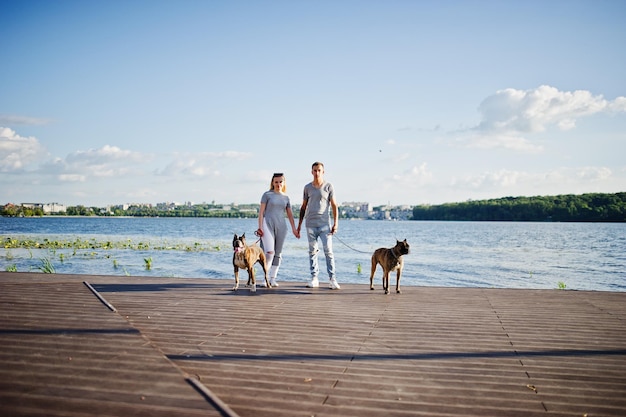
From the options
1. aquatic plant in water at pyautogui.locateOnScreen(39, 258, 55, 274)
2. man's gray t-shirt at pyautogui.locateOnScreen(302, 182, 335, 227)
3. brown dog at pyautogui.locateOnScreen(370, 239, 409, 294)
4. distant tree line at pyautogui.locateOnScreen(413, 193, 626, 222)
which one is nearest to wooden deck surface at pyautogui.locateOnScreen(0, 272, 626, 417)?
brown dog at pyautogui.locateOnScreen(370, 239, 409, 294)

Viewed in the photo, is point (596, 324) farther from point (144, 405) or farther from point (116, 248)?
point (116, 248)

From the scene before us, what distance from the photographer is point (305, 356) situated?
4156 mm

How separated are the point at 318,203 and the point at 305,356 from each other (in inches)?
179

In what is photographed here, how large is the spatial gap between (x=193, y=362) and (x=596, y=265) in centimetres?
2817

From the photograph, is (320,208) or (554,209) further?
(554,209)

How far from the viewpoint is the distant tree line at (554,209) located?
8438 cm

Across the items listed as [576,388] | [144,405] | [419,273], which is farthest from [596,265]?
[144,405]

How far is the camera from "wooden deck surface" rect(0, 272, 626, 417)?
9.91ft

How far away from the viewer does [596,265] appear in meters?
26.2

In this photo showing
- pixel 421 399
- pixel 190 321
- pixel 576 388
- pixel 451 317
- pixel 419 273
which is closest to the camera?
pixel 421 399

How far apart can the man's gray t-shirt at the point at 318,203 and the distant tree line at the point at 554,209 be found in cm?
9002

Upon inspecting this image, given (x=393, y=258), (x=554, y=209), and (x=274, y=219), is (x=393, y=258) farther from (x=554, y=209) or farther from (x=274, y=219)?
(x=554, y=209)

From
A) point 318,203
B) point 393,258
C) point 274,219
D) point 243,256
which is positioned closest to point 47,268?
point 243,256

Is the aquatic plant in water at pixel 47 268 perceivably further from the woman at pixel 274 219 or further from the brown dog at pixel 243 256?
the woman at pixel 274 219
